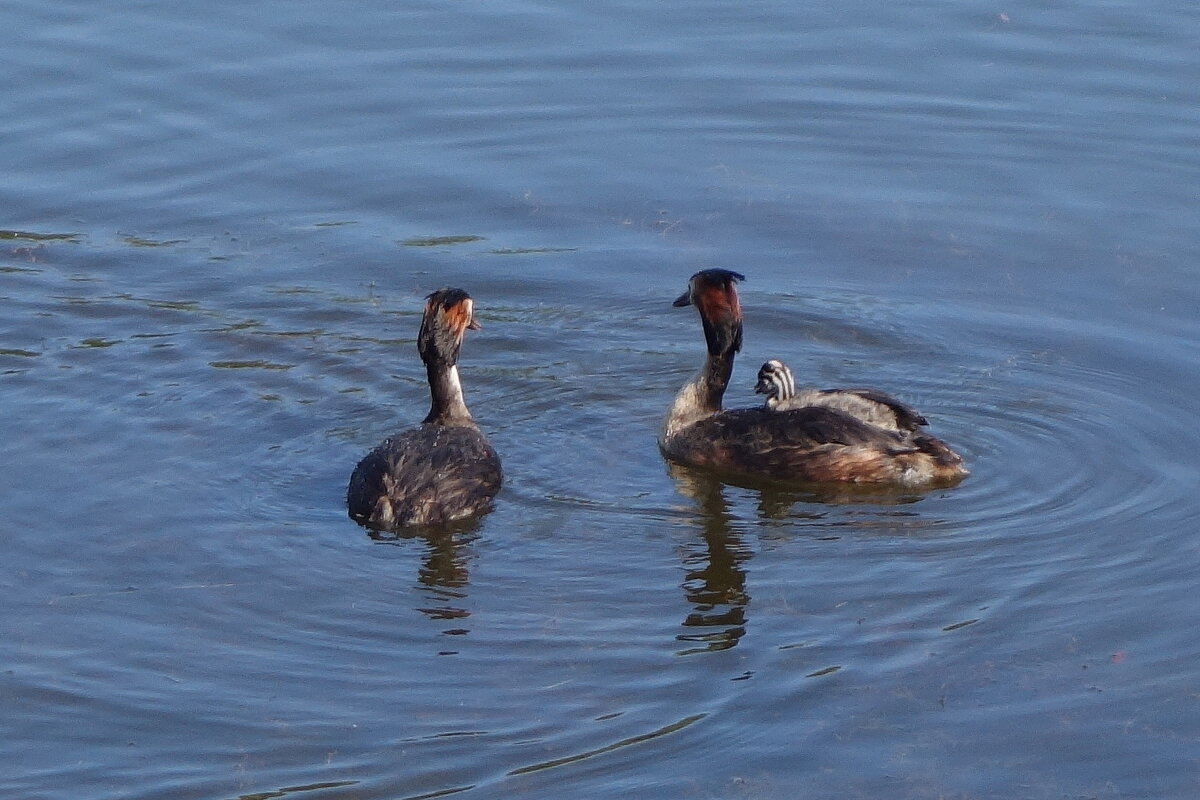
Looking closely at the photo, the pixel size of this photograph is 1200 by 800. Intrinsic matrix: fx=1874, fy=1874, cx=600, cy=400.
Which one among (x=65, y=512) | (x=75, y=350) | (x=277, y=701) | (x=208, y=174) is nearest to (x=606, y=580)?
(x=277, y=701)

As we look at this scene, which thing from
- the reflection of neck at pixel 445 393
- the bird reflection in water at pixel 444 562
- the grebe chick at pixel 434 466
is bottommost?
the bird reflection in water at pixel 444 562

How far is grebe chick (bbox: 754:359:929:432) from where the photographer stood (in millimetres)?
11242

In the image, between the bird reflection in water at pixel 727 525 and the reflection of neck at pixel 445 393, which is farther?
the reflection of neck at pixel 445 393

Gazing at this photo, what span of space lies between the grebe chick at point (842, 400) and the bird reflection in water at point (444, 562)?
92.8 inches

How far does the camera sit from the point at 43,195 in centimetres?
1511

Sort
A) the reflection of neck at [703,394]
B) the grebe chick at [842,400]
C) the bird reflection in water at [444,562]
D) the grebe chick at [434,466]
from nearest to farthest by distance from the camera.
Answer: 1. the bird reflection in water at [444,562]
2. the grebe chick at [434,466]
3. the grebe chick at [842,400]
4. the reflection of neck at [703,394]

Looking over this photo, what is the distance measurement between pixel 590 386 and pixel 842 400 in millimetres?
1789

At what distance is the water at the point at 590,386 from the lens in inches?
324

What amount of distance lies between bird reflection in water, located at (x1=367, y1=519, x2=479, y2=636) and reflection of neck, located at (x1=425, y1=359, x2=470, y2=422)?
1.15 m

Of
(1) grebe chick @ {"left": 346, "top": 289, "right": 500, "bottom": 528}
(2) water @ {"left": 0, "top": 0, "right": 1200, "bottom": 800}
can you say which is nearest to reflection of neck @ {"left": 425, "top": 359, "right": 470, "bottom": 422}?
(1) grebe chick @ {"left": 346, "top": 289, "right": 500, "bottom": 528}

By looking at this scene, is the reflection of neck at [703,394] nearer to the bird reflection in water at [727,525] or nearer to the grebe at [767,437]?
the grebe at [767,437]

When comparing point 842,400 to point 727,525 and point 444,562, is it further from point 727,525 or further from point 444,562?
point 444,562

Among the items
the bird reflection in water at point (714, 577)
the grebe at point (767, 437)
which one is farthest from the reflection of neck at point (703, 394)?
the bird reflection in water at point (714, 577)

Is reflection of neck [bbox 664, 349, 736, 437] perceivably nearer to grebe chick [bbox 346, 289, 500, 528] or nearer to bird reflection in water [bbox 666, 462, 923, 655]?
bird reflection in water [bbox 666, 462, 923, 655]
